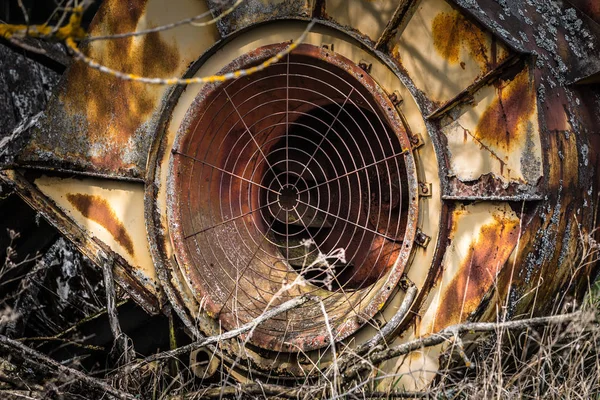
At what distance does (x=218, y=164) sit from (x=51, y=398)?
135cm

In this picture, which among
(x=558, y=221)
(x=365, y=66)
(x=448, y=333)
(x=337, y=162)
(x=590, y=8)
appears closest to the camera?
(x=448, y=333)

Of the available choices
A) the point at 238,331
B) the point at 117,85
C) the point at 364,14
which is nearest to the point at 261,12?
the point at 364,14

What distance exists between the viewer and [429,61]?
2.74m

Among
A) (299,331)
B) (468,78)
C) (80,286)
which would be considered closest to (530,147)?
(468,78)

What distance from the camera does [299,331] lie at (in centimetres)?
309

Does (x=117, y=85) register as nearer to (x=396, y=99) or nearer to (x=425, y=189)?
(x=396, y=99)

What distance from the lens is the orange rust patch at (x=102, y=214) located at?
11.6 ft

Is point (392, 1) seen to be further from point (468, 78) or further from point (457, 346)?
point (457, 346)

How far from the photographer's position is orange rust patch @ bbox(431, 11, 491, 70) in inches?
102

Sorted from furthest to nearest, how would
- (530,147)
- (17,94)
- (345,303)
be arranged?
(17,94) < (345,303) < (530,147)

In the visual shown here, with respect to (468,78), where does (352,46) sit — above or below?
above

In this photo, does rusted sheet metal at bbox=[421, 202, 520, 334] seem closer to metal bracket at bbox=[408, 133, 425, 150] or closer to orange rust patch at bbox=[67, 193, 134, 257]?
metal bracket at bbox=[408, 133, 425, 150]

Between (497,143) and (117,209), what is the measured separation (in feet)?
6.47

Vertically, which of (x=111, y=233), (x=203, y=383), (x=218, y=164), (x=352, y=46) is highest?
(x=352, y=46)
